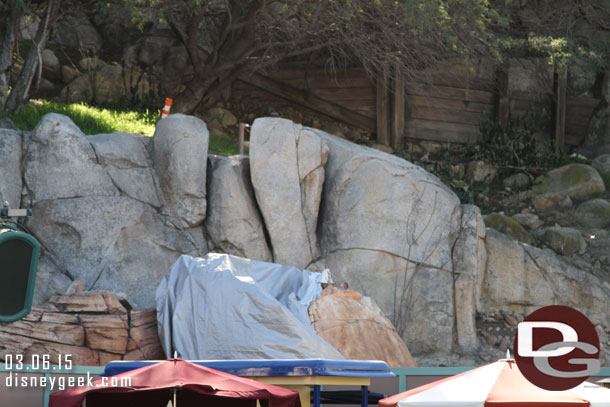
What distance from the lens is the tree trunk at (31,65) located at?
17.4 meters

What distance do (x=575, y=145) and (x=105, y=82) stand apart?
36.0 feet

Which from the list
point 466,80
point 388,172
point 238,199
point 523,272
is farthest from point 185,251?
point 466,80

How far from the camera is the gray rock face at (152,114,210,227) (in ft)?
48.5

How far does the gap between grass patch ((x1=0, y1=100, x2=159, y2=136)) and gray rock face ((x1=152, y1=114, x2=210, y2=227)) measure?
2.25 meters

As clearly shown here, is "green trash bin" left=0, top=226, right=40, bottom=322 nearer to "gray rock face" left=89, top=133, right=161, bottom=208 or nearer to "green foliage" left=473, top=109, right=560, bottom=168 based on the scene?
"gray rock face" left=89, top=133, right=161, bottom=208

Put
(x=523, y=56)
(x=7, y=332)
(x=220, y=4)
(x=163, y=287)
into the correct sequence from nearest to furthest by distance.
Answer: (x=7, y=332) < (x=163, y=287) < (x=220, y=4) < (x=523, y=56)

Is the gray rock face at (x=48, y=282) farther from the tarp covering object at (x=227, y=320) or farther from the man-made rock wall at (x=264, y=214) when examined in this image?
the tarp covering object at (x=227, y=320)

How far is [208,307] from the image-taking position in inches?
489

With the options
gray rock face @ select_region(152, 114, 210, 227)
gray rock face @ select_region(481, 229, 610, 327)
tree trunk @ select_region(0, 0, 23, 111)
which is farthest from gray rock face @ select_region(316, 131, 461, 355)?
tree trunk @ select_region(0, 0, 23, 111)

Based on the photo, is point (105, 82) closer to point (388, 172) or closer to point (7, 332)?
point (388, 172)

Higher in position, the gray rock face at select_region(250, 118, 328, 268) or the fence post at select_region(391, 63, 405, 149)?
the fence post at select_region(391, 63, 405, 149)

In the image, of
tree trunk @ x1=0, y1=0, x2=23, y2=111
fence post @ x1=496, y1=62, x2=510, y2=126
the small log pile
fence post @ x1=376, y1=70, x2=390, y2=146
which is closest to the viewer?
the small log pile

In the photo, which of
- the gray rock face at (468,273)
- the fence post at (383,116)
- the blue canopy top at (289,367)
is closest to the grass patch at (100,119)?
the fence post at (383,116)

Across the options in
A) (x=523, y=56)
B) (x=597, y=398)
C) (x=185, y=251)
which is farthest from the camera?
(x=523, y=56)
